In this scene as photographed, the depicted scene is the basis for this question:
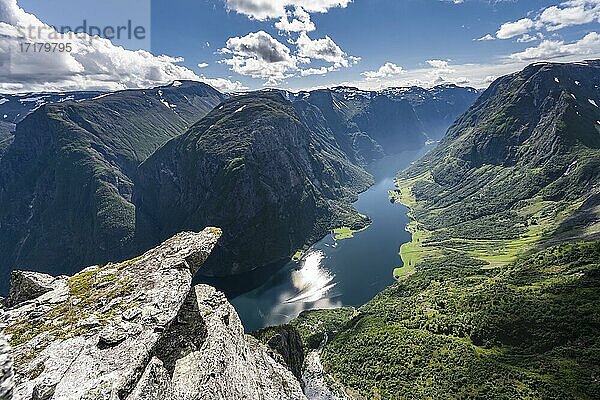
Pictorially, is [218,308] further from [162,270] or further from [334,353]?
[334,353]

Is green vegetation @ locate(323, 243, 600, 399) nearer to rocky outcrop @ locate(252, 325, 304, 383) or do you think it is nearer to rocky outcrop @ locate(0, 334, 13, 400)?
rocky outcrop @ locate(252, 325, 304, 383)

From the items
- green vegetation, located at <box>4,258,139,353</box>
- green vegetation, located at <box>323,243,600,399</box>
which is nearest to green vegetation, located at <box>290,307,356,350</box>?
green vegetation, located at <box>323,243,600,399</box>

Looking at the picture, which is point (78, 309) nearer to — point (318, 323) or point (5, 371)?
point (5, 371)

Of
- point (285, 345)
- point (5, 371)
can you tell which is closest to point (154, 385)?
point (5, 371)

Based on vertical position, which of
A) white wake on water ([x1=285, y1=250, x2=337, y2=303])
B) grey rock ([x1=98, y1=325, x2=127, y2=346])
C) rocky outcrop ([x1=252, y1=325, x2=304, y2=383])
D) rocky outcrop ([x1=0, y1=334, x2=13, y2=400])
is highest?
rocky outcrop ([x1=0, y1=334, x2=13, y2=400])

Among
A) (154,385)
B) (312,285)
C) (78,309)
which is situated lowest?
(312,285)

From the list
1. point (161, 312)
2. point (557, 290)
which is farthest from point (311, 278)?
point (161, 312)

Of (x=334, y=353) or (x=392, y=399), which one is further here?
(x=334, y=353)

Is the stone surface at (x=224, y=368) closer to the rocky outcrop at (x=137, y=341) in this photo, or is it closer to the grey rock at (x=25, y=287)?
the rocky outcrop at (x=137, y=341)
